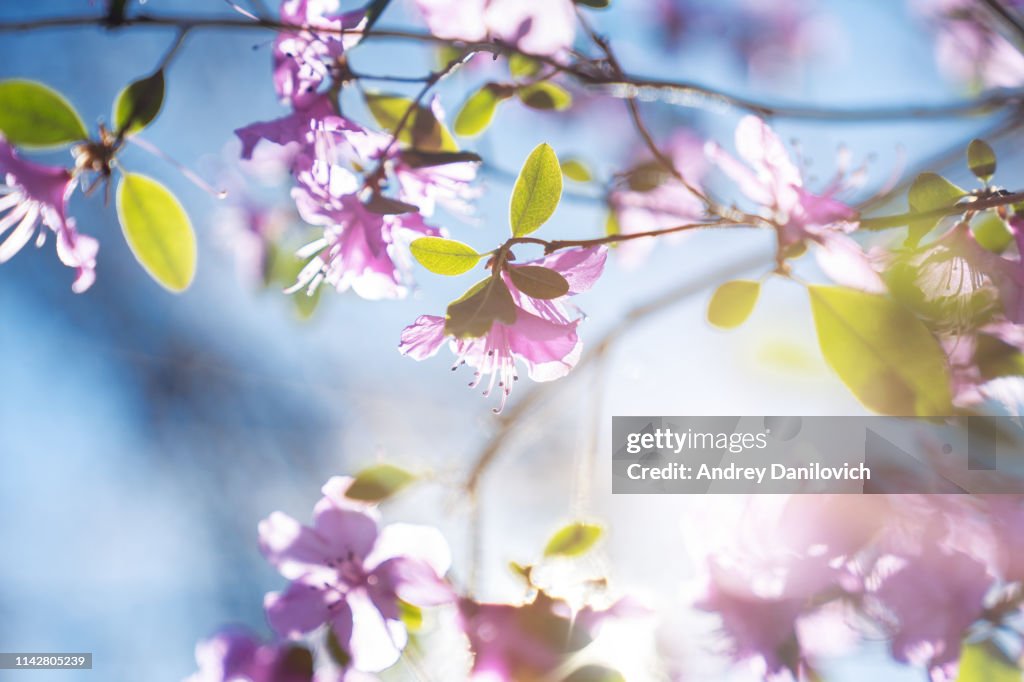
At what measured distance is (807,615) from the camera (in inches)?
35.4

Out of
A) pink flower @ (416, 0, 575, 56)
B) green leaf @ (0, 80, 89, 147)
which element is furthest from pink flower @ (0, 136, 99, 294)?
pink flower @ (416, 0, 575, 56)

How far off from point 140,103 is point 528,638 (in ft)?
2.41

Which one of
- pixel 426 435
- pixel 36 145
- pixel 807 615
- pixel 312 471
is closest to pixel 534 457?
pixel 426 435

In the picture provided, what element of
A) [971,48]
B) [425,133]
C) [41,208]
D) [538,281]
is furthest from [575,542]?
[971,48]

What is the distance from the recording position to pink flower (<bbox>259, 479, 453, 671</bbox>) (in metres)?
0.88

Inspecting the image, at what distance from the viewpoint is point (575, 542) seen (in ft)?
2.77

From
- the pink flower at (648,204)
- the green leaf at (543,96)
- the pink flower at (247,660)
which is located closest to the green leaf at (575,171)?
the pink flower at (648,204)

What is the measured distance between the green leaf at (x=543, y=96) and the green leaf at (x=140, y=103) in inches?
17.8

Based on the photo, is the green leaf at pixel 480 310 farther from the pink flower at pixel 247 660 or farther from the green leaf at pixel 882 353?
the pink flower at pixel 247 660

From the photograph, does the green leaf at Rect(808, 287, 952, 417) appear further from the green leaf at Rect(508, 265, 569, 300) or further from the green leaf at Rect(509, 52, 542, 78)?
the green leaf at Rect(509, 52, 542, 78)

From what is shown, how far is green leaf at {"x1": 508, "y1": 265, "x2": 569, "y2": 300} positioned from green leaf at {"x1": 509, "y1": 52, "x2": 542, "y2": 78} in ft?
1.33

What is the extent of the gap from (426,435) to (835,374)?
3871mm

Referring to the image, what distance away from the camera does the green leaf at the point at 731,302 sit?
0.85 metres

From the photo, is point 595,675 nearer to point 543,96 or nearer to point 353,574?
point 353,574
